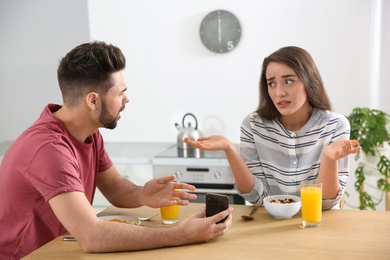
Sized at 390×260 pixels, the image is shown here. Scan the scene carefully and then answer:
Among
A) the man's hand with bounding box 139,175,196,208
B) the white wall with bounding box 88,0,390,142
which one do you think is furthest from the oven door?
the man's hand with bounding box 139,175,196,208

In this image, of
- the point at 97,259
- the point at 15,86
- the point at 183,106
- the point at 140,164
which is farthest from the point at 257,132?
the point at 15,86

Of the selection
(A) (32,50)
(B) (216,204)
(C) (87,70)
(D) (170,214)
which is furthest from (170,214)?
(A) (32,50)

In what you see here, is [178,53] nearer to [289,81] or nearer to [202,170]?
[202,170]

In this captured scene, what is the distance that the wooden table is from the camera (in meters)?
1.45

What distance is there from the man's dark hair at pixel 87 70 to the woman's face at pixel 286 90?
0.71m

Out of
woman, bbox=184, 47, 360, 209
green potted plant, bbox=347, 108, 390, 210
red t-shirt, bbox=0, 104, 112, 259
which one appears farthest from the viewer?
green potted plant, bbox=347, 108, 390, 210

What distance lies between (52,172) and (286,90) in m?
1.07

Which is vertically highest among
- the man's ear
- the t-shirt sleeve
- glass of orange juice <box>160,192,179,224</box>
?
the man's ear

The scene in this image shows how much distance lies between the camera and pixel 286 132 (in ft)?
7.20

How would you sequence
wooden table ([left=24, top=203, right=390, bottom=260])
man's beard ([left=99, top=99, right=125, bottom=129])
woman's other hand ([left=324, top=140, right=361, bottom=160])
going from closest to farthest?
wooden table ([left=24, top=203, right=390, bottom=260]) < woman's other hand ([left=324, top=140, right=361, bottom=160]) < man's beard ([left=99, top=99, right=125, bottom=129])

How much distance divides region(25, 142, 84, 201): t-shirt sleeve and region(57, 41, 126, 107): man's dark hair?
0.27 m

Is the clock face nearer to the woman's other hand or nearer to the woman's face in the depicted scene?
the woman's face

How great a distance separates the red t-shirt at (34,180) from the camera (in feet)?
5.20

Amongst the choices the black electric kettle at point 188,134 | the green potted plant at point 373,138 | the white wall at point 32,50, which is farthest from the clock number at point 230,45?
the white wall at point 32,50
